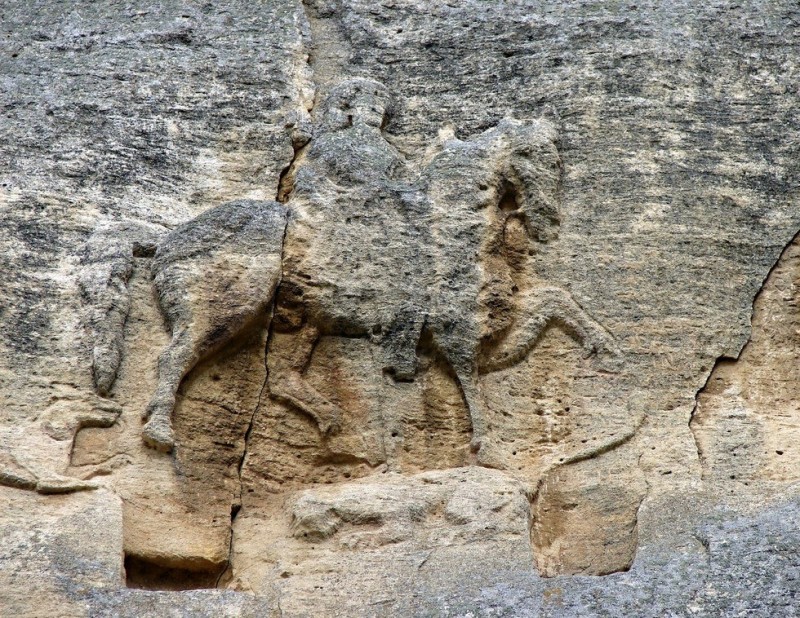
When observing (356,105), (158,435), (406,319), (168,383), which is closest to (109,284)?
(168,383)

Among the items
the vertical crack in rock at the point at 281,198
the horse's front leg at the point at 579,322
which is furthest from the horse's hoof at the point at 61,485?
the horse's front leg at the point at 579,322

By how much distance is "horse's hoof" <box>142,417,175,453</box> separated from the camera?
28.1ft

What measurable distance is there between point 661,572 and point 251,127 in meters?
3.74

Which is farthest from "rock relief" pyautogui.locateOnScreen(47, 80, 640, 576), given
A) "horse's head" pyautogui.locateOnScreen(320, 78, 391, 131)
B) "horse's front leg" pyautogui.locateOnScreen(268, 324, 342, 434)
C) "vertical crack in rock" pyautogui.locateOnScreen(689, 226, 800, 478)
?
"horse's head" pyautogui.locateOnScreen(320, 78, 391, 131)

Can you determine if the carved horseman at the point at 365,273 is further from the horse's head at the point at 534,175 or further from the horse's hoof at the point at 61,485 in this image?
the horse's hoof at the point at 61,485

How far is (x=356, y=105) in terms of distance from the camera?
10047mm

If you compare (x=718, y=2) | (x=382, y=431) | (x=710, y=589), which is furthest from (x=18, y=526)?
(x=718, y=2)

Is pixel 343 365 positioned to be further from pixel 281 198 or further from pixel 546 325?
pixel 281 198

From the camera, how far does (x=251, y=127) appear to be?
10.1 meters

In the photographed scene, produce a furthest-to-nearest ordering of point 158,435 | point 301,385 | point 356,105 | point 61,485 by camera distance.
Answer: point 356,105 < point 301,385 < point 158,435 < point 61,485

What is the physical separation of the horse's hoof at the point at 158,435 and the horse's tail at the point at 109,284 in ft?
1.09

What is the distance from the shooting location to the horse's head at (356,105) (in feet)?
32.7

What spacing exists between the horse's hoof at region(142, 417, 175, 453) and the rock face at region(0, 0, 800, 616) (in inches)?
0.6

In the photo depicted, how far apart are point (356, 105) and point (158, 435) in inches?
98.2
